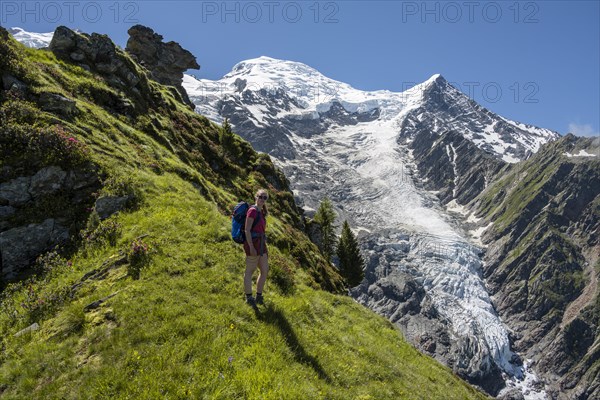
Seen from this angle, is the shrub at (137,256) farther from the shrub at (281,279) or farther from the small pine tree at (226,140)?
the small pine tree at (226,140)

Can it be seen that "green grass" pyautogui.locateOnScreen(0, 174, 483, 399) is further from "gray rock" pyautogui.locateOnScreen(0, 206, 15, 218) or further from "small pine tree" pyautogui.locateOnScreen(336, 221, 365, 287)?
"small pine tree" pyautogui.locateOnScreen(336, 221, 365, 287)

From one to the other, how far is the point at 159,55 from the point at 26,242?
234ft

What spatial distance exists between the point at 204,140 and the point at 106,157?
23.6 meters

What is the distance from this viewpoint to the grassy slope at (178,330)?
8289mm

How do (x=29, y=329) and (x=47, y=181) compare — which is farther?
(x=47, y=181)

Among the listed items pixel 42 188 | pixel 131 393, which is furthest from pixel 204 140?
pixel 131 393

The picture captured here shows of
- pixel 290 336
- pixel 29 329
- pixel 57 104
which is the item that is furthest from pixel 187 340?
pixel 57 104

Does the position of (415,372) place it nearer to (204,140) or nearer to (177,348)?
(177,348)

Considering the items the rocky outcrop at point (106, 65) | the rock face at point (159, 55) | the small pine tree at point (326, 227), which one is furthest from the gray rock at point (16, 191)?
the rock face at point (159, 55)

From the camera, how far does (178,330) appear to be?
31.3 ft

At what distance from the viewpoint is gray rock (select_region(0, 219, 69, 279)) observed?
12320 millimetres

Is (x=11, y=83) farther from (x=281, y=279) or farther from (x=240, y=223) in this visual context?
(x=281, y=279)

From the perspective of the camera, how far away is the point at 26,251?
12.7m

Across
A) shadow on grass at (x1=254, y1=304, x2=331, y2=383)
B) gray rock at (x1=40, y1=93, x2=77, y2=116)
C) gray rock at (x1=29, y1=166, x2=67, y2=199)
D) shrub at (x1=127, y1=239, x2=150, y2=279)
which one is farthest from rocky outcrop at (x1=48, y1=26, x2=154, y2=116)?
shadow on grass at (x1=254, y1=304, x2=331, y2=383)
